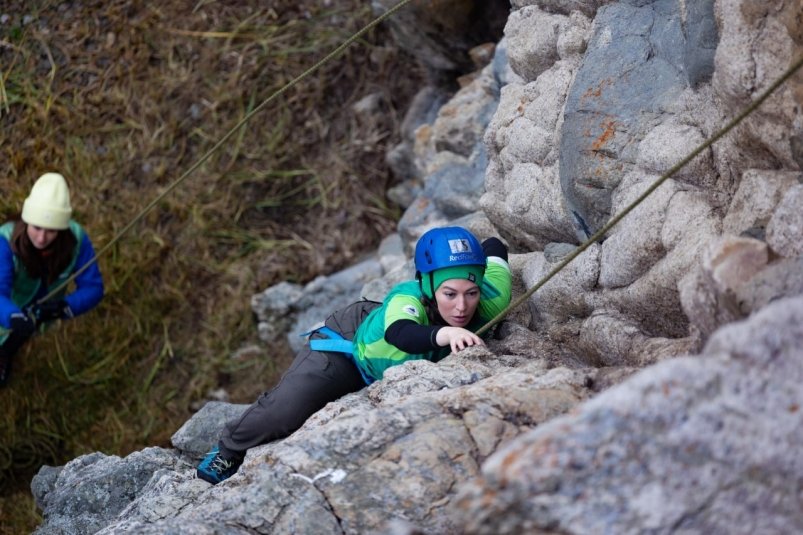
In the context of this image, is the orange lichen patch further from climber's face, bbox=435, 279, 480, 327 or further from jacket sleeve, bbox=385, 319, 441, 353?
jacket sleeve, bbox=385, 319, 441, 353

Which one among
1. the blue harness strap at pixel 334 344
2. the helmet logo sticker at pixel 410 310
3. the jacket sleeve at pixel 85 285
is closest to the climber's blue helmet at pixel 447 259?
the helmet logo sticker at pixel 410 310

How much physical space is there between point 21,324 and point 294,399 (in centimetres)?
229

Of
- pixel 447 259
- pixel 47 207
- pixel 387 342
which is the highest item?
pixel 47 207

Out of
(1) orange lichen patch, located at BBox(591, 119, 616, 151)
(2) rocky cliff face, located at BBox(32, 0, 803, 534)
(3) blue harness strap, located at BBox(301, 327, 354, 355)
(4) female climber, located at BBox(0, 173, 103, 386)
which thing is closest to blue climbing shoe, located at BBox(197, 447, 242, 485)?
(2) rocky cliff face, located at BBox(32, 0, 803, 534)

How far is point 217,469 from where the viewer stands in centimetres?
393

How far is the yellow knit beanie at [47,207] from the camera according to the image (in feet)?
17.7

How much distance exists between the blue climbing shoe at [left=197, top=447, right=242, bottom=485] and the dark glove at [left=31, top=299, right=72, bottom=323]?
7.67 ft

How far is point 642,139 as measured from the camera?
3.62 meters

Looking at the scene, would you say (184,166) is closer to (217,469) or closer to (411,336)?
(217,469)

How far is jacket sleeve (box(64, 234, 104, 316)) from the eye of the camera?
19.4ft

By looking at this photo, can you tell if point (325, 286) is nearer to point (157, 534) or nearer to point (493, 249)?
point (493, 249)

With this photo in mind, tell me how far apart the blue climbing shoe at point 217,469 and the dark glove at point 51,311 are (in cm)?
234

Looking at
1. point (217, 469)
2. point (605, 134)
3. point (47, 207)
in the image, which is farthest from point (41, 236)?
point (605, 134)

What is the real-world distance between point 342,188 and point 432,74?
1106 millimetres
